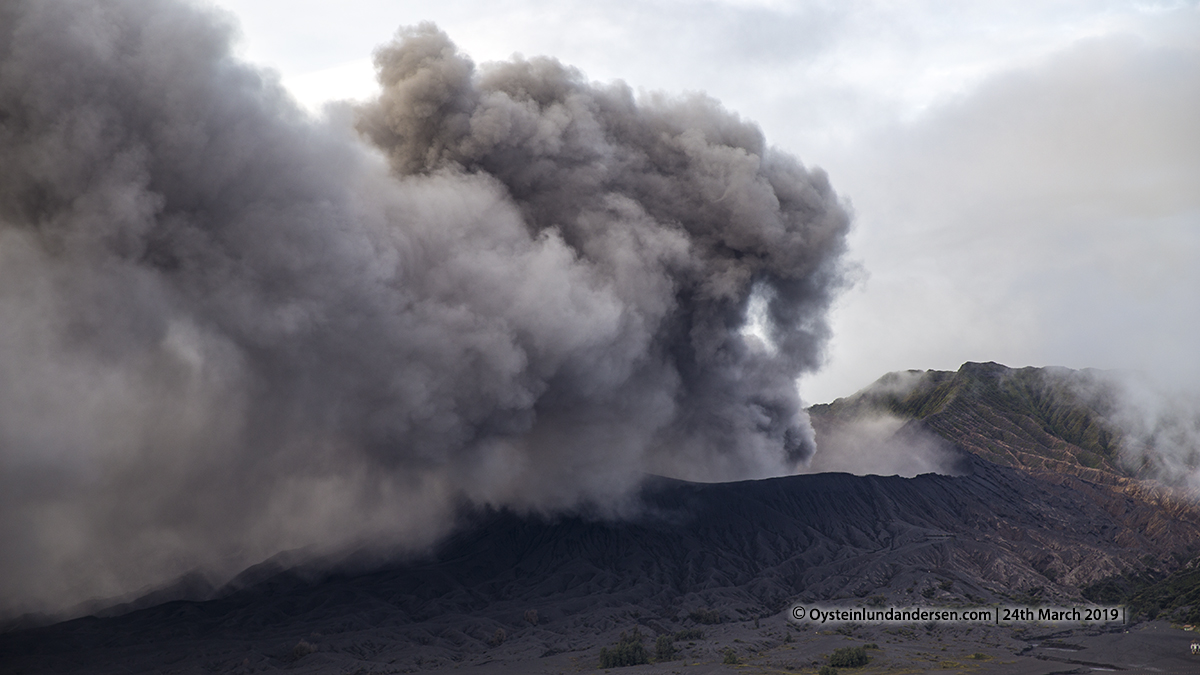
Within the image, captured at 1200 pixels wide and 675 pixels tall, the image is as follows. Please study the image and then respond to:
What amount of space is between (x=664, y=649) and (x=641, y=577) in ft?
62.0

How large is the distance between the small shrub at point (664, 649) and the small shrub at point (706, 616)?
9.00 meters

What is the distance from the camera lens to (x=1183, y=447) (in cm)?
12775

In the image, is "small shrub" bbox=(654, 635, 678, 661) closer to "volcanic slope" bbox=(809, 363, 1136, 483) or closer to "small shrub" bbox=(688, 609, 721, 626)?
"small shrub" bbox=(688, 609, 721, 626)

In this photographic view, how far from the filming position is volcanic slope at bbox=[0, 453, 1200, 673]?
5803 centimetres

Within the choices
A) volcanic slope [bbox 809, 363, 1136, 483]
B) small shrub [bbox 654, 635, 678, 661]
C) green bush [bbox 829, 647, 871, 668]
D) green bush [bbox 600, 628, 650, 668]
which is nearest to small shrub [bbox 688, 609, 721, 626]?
small shrub [bbox 654, 635, 678, 661]

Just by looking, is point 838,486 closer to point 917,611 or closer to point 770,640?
point 917,611

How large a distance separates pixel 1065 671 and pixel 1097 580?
35.0 meters

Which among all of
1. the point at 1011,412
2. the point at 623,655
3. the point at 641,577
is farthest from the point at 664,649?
the point at 1011,412

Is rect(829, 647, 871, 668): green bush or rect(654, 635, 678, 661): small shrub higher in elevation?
rect(654, 635, 678, 661): small shrub

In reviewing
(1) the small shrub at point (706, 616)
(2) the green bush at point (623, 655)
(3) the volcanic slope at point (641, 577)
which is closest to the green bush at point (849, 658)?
(2) the green bush at point (623, 655)

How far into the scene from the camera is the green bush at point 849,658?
4997cm

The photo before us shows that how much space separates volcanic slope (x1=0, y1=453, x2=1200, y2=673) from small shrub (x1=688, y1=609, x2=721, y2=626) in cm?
14

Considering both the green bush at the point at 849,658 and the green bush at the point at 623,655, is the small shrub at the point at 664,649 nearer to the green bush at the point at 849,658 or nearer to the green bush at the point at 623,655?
the green bush at the point at 623,655

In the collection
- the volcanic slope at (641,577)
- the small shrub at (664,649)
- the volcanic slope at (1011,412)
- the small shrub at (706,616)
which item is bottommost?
the small shrub at (664,649)
